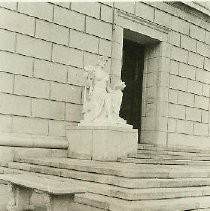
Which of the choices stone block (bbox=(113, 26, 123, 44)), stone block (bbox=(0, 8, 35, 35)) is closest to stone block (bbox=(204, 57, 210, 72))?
stone block (bbox=(113, 26, 123, 44))

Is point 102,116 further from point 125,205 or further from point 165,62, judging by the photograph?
point 165,62

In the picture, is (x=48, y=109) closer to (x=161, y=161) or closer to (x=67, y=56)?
(x=67, y=56)

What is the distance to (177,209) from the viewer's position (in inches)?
256

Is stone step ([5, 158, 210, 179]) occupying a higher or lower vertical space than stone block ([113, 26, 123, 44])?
lower

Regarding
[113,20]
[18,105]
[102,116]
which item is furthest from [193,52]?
[18,105]

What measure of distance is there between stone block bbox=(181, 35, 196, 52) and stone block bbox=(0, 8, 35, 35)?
625cm

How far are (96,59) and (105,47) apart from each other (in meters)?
0.53

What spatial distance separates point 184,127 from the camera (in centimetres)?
1480

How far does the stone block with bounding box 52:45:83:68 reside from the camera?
36.4 ft

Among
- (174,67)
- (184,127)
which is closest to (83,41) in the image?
(174,67)

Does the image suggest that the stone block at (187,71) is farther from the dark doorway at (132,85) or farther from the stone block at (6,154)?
the stone block at (6,154)

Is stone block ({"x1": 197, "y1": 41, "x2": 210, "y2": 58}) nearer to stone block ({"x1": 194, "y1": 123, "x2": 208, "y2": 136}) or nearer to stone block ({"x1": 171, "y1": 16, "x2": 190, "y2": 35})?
stone block ({"x1": 171, "y1": 16, "x2": 190, "y2": 35})

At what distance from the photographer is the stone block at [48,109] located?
34.9ft

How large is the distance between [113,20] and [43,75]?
3.13 meters
